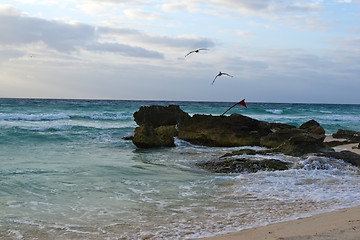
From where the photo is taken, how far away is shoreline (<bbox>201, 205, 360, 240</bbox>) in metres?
4.18

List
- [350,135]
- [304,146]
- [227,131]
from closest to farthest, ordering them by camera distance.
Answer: [304,146] < [227,131] < [350,135]

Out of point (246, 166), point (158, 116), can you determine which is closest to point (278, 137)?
point (246, 166)

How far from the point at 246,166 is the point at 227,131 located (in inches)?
232

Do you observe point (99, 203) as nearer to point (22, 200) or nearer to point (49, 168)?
point (22, 200)

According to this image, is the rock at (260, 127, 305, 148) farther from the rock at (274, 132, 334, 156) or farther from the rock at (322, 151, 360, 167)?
the rock at (322, 151, 360, 167)

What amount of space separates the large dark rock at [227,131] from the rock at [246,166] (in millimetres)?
5085

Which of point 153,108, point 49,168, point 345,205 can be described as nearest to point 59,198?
point 49,168

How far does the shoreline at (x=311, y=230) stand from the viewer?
4.18 meters

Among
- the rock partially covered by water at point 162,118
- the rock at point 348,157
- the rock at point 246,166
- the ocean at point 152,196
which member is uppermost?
the rock partially covered by water at point 162,118

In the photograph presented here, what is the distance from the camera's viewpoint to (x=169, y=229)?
4984 mm

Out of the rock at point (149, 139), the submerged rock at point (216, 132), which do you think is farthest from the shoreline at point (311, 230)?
the rock at point (149, 139)

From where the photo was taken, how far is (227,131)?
15.3 m

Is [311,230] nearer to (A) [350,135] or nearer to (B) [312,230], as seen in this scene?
(B) [312,230]

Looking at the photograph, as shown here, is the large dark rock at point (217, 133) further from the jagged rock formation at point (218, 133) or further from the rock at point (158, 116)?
the rock at point (158, 116)
